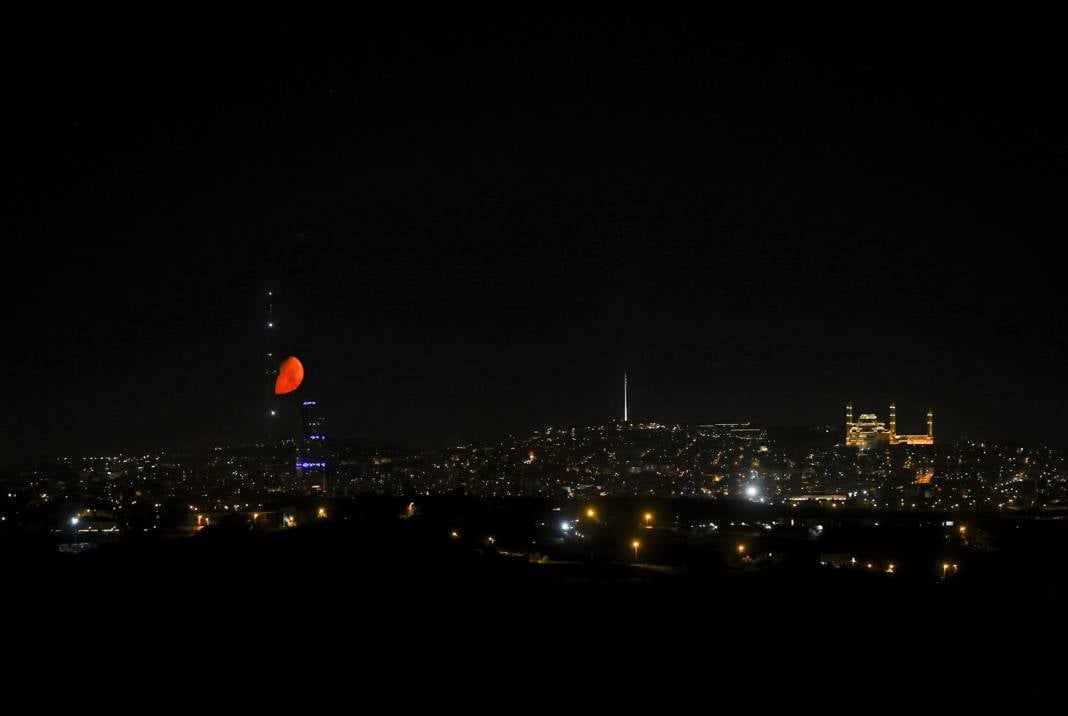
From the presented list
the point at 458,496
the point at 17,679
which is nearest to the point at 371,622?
the point at 17,679

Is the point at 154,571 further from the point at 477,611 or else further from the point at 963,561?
the point at 963,561

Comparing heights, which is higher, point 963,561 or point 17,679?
point 17,679

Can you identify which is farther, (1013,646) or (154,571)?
(154,571)

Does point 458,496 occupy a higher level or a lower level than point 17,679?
lower

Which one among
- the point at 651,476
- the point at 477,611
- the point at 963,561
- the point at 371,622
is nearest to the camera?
the point at 371,622

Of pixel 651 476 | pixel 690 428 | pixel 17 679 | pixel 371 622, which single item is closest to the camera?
pixel 17 679

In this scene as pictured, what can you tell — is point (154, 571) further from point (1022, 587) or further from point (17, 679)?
point (1022, 587)

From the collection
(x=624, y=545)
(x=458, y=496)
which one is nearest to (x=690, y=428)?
(x=458, y=496)

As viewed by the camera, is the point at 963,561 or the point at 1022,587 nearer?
the point at 1022,587

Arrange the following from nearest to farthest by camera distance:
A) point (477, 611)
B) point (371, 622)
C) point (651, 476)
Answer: point (371, 622)
point (477, 611)
point (651, 476)
